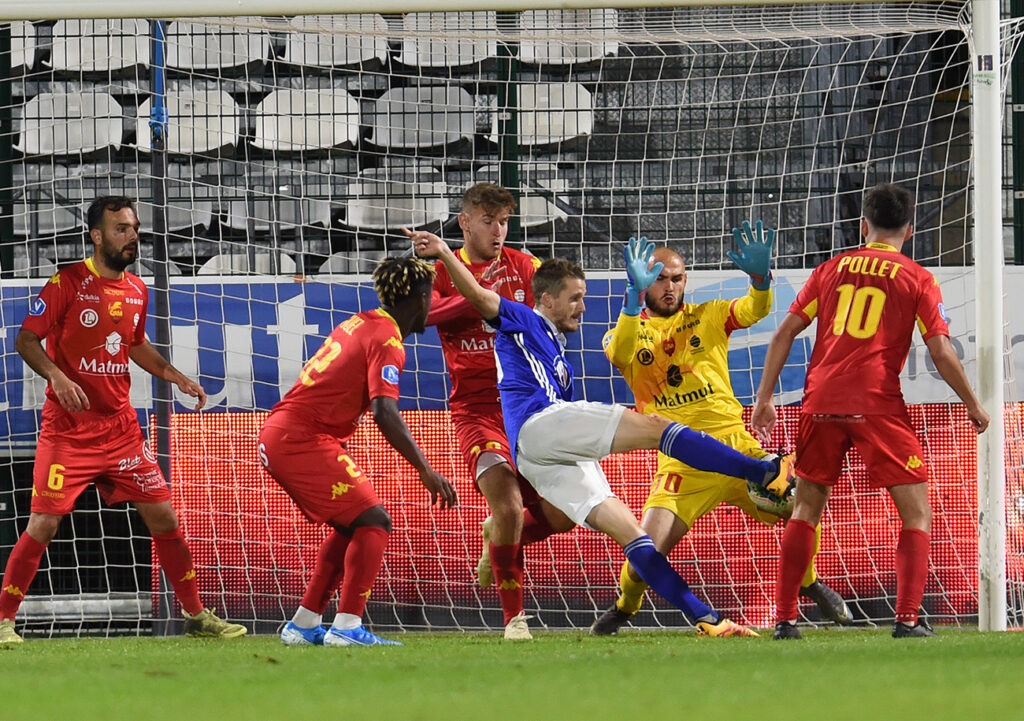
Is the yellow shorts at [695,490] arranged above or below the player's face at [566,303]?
below

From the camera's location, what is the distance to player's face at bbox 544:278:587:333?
5.18 metres

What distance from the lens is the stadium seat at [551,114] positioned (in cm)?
768

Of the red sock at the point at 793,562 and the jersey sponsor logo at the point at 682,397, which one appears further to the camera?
the jersey sponsor logo at the point at 682,397

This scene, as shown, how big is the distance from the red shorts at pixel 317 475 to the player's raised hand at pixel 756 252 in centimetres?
174

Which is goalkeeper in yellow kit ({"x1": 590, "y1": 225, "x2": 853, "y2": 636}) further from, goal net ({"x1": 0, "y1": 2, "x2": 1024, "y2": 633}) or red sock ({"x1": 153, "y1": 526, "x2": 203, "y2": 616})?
red sock ({"x1": 153, "y1": 526, "x2": 203, "y2": 616})

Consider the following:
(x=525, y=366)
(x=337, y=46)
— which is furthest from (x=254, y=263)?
(x=525, y=366)

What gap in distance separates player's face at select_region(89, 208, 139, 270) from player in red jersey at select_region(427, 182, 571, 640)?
1.37m

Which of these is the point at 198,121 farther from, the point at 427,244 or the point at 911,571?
the point at 911,571

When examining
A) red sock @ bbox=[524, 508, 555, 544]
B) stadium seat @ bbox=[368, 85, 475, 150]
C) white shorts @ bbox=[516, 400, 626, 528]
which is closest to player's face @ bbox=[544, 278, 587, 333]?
white shorts @ bbox=[516, 400, 626, 528]

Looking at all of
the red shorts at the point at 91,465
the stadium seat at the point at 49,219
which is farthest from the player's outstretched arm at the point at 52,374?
the stadium seat at the point at 49,219

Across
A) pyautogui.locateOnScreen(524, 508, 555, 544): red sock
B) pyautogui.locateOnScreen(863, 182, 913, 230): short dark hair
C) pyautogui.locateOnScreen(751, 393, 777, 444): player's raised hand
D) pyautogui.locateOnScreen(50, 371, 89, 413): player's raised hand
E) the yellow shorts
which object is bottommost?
pyautogui.locateOnScreen(524, 508, 555, 544): red sock

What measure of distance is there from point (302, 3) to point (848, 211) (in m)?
3.78

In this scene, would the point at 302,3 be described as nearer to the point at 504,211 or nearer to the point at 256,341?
the point at 504,211

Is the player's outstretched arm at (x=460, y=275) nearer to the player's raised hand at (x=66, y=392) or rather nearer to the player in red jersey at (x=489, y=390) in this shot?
the player in red jersey at (x=489, y=390)
